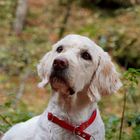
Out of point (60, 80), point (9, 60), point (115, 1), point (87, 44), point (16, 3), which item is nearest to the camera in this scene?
point (60, 80)

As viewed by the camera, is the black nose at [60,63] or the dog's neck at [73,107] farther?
the dog's neck at [73,107]

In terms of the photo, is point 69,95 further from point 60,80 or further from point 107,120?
point 107,120

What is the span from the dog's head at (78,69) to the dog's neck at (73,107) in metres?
0.13

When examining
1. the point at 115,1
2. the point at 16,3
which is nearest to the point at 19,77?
the point at 16,3

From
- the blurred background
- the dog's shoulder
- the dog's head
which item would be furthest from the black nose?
the blurred background

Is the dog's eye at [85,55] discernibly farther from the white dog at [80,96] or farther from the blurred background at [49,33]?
the blurred background at [49,33]

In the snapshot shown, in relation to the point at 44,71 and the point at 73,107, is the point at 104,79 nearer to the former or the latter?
the point at 73,107

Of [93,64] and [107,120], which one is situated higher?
[93,64]

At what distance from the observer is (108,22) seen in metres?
17.9

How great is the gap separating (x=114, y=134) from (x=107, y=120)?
0.22m

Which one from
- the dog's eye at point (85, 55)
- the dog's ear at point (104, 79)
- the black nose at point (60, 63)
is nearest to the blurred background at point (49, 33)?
the dog's ear at point (104, 79)

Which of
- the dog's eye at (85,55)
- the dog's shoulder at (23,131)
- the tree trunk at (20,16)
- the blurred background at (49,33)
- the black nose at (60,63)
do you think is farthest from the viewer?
the tree trunk at (20,16)

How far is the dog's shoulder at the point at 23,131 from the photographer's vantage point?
16.2 ft

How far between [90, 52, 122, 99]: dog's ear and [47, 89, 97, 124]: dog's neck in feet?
0.39
